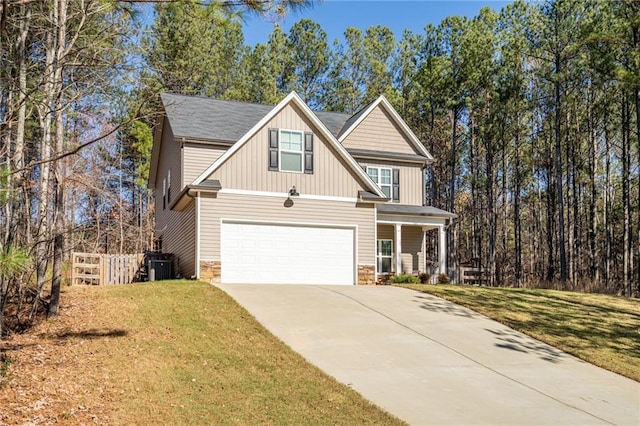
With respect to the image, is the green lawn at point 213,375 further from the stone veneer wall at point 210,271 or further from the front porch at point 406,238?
the front porch at point 406,238

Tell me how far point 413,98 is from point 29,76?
27.3 m

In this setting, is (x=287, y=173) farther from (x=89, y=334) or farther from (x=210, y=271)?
(x=89, y=334)

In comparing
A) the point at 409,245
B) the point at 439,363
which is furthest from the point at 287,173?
the point at 439,363

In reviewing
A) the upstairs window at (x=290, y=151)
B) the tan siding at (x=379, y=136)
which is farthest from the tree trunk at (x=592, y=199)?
the upstairs window at (x=290, y=151)

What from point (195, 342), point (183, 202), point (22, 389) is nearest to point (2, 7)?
point (22, 389)

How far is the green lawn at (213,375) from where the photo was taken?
24.5 feet

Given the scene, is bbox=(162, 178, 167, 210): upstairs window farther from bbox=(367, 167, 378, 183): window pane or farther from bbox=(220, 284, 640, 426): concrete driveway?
bbox=(220, 284, 640, 426): concrete driveway

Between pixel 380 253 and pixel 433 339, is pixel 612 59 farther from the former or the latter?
pixel 433 339

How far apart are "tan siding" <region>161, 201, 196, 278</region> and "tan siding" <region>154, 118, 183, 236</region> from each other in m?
0.77

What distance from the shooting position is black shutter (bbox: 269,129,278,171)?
61.6ft

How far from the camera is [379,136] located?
24.5 metres

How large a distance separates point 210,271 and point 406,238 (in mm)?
9846

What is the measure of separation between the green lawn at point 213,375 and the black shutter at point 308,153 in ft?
23.0

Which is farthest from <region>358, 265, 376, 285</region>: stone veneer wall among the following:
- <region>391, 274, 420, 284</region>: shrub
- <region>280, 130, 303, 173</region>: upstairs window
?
<region>280, 130, 303, 173</region>: upstairs window
